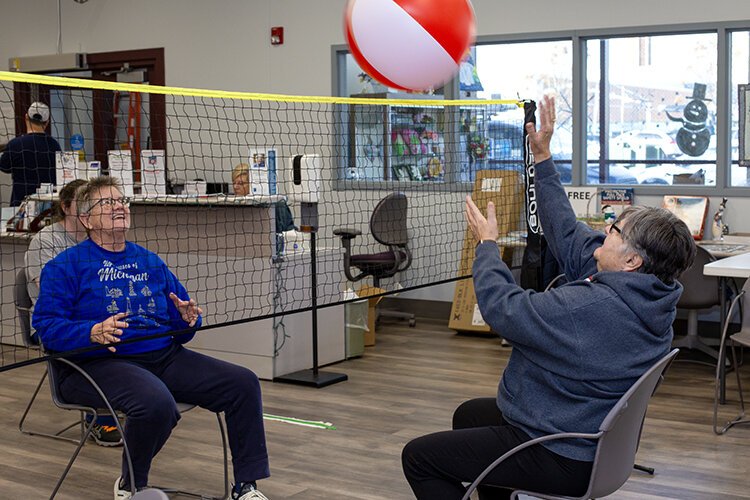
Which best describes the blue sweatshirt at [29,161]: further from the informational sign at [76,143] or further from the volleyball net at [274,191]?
the informational sign at [76,143]

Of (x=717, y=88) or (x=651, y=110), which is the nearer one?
(x=717, y=88)

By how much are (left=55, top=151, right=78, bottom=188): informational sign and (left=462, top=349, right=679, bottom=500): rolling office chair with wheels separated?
14.8 ft

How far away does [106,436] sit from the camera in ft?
15.2

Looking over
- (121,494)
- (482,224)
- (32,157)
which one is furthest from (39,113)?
(482,224)

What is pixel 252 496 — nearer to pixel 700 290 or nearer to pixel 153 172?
pixel 153 172

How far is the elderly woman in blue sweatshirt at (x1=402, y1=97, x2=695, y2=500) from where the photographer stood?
8.33 feet

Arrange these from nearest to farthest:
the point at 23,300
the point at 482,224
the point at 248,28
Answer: the point at 482,224 → the point at 23,300 → the point at 248,28

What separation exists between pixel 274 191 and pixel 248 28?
3.40 meters

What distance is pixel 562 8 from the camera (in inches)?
288

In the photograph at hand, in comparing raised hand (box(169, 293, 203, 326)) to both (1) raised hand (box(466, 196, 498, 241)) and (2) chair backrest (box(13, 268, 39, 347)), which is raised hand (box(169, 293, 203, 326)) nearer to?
(2) chair backrest (box(13, 268, 39, 347))

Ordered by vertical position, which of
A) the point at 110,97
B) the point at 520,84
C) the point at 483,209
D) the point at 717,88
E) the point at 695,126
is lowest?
the point at 483,209

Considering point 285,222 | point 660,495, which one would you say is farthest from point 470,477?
point 285,222

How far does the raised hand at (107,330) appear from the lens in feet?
11.1

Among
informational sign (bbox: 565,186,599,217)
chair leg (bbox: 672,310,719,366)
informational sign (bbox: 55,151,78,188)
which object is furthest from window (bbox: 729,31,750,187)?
informational sign (bbox: 55,151,78,188)
